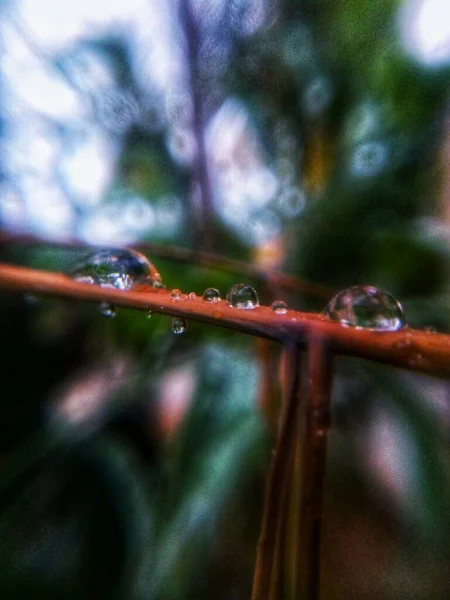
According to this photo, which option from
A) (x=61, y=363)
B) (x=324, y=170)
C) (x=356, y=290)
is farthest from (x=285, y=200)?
(x=356, y=290)

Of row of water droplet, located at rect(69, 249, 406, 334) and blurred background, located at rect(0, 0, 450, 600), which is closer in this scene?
row of water droplet, located at rect(69, 249, 406, 334)

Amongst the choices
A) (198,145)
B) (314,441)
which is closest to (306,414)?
(314,441)

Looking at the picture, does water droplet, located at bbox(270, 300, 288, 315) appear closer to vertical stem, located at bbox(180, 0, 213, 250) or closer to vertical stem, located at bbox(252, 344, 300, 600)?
vertical stem, located at bbox(252, 344, 300, 600)

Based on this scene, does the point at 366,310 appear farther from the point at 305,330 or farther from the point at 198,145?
the point at 198,145

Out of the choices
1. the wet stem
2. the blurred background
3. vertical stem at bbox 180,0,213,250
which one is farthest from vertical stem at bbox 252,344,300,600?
vertical stem at bbox 180,0,213,250

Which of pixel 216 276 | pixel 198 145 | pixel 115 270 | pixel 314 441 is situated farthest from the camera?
pixel 198 145

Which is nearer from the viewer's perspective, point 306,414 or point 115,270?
point 306,414

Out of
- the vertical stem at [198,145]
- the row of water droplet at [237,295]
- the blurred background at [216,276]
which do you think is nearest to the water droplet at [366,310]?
the row of water droplet at [237,295]
